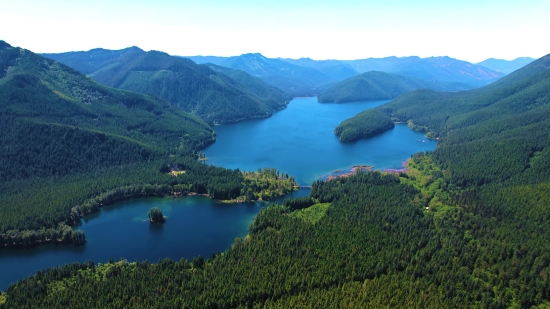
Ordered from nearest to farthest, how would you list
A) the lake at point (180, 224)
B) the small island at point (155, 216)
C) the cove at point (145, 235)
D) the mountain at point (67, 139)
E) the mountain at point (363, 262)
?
the mountain at point (363, 262) < the cove at point (145, 235) < the lake at point (180, 224) < the small island at point (155, 216) < the mountain at point (67, 139)

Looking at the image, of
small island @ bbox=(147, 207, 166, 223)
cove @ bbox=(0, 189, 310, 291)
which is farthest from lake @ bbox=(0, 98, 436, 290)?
small island @ bbox=(147, 207, 166, 223)

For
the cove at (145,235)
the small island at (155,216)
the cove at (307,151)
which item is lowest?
the cove at (145,235)

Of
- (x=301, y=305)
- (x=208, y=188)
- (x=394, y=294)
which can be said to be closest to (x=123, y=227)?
(x=208, y=188)

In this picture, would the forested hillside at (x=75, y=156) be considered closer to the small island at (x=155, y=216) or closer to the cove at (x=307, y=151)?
the cove at (x=307, y=151)

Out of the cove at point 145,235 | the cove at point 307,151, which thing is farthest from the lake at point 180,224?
the cove at point 307,151

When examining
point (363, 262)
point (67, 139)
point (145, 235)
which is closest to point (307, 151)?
point (67, 139)

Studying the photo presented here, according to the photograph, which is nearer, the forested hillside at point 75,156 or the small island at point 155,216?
the forested hillside at point 75,156
